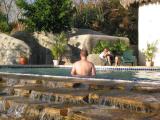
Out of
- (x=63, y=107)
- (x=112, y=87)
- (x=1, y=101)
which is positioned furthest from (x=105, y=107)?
(x=1, y=101)

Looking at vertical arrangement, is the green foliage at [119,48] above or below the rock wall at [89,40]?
below

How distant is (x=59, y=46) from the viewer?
19.9 m

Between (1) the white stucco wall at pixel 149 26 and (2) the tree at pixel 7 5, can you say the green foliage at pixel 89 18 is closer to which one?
(2) the tree at pixel 7 5

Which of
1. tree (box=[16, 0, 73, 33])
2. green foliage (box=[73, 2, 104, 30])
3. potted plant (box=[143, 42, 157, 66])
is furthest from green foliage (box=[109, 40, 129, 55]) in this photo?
green foliage (box=[73, 2, 104, 30])

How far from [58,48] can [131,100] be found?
14233 millimetres

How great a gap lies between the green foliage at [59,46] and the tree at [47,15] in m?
1.08

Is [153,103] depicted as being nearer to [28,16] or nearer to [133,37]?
[28,16]

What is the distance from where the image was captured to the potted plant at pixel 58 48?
19781 mm

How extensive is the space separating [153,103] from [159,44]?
14.0 meters

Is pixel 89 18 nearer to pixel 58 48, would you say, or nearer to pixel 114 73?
pixel 58 48

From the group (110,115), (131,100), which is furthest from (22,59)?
(110,115)

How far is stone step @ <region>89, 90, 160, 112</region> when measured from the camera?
5488 mm

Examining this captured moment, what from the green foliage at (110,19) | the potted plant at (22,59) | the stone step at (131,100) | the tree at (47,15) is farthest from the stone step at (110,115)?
the green foliage at (110,19)

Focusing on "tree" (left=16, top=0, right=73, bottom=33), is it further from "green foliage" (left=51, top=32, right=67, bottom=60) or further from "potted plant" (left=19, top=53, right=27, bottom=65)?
"potted plant" (left=19, top=53, right=27, bottom=65)
